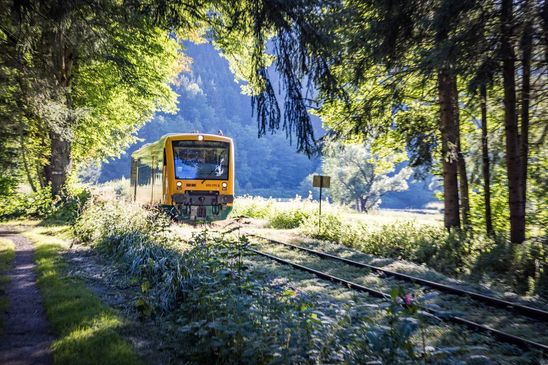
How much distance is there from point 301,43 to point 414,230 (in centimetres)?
923

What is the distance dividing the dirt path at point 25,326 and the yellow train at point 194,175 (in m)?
8.33

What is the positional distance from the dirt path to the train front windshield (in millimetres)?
8659

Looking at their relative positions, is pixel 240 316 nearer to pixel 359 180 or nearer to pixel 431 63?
pixel 431 63

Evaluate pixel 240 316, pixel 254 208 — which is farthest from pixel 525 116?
pixel 254 208

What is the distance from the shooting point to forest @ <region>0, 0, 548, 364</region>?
13.5ft

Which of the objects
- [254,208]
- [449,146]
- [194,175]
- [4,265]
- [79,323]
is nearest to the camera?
[79,323]

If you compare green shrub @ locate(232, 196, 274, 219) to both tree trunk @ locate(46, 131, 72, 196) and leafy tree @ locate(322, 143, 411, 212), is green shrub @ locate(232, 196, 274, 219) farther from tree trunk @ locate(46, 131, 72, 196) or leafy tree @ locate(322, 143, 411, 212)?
leafy tree @ locate(322, 143, 411, 212)

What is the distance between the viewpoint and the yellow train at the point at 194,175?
15945mm

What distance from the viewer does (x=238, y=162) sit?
334 ft

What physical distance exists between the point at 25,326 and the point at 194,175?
11666 mm

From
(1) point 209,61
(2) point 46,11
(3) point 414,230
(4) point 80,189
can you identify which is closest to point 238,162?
(1) point 209,61

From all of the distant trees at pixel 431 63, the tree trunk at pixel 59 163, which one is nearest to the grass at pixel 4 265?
the distant trees at pixel 431 63

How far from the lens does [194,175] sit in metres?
16.3

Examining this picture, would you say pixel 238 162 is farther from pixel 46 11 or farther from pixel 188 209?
pixel 46 11
